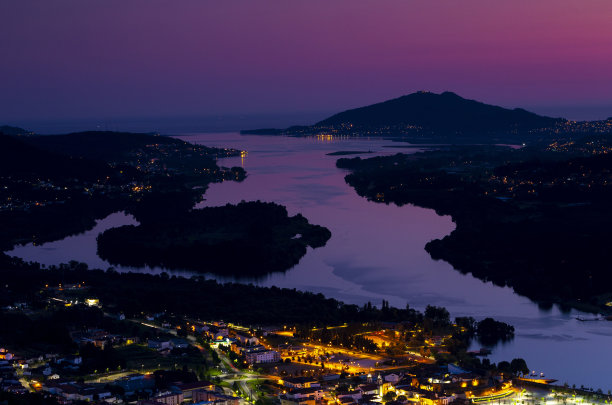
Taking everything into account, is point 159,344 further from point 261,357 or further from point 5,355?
point 5,355

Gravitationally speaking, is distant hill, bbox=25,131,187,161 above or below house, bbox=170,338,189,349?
above

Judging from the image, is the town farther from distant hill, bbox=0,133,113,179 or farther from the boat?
distant hill, bbox=0,133,113,179

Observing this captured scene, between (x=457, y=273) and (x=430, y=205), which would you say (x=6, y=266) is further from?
(x=430, y=205)

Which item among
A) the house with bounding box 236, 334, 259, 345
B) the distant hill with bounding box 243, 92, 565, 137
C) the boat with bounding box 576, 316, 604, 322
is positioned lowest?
the boat with bounding box 576, 316, 604, 322

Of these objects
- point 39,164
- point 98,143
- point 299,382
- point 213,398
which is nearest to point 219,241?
point 299,382

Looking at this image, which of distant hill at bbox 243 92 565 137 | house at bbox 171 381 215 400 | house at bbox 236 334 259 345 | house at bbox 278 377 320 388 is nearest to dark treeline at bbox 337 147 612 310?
house at bbox 236 334 259 345

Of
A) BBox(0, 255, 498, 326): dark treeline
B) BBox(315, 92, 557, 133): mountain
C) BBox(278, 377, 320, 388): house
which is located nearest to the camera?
BBox(278, 377, 320, 388): house

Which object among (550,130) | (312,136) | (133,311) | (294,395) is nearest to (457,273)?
(133,311)

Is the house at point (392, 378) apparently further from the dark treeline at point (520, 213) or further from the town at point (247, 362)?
the dark treeline at point (520, 213)
